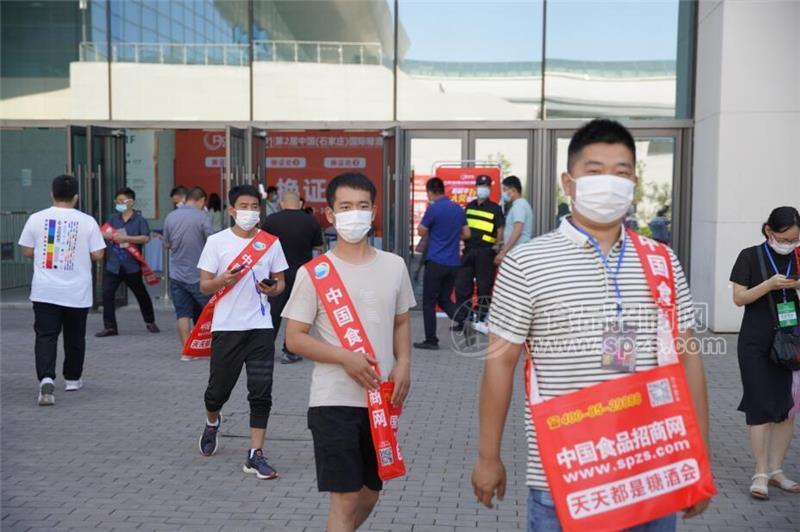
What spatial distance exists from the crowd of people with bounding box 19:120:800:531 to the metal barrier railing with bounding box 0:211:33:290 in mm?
8678

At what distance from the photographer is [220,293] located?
6559 millimetres

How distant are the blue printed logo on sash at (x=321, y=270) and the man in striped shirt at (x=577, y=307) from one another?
1239 millimetres

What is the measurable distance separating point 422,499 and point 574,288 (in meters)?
3.15

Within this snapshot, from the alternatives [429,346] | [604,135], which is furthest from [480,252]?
[604,135]

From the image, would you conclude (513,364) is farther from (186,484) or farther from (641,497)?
(186,484)

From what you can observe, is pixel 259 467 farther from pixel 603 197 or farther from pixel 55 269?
pixel 603 197

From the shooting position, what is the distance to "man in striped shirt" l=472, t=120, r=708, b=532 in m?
3.07

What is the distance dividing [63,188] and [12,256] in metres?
9.07

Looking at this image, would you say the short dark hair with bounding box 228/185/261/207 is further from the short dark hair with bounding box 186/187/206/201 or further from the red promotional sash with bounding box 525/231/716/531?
the short dark hair with bounding box 186/187/206/201

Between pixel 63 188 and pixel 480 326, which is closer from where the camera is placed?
pixel 63 188

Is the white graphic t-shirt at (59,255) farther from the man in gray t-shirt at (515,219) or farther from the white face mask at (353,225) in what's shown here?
the man in gray t-shirt at (515,219)

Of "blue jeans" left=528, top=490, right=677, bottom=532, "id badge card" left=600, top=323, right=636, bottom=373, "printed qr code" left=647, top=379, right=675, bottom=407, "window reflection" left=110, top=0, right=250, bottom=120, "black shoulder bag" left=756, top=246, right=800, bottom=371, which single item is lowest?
"blue jeans" left=528, top=490, right=677, bottom=532

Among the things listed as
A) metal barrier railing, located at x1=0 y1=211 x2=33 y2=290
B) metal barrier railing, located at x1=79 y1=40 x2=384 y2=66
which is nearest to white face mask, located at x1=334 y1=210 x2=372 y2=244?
metal barrier railing, located at x1=79 y1=40 x2=384 y2=66

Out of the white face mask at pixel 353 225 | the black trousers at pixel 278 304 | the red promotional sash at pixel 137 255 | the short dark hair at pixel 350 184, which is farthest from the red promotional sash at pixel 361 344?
the red promotional sash at pixel 137 255
